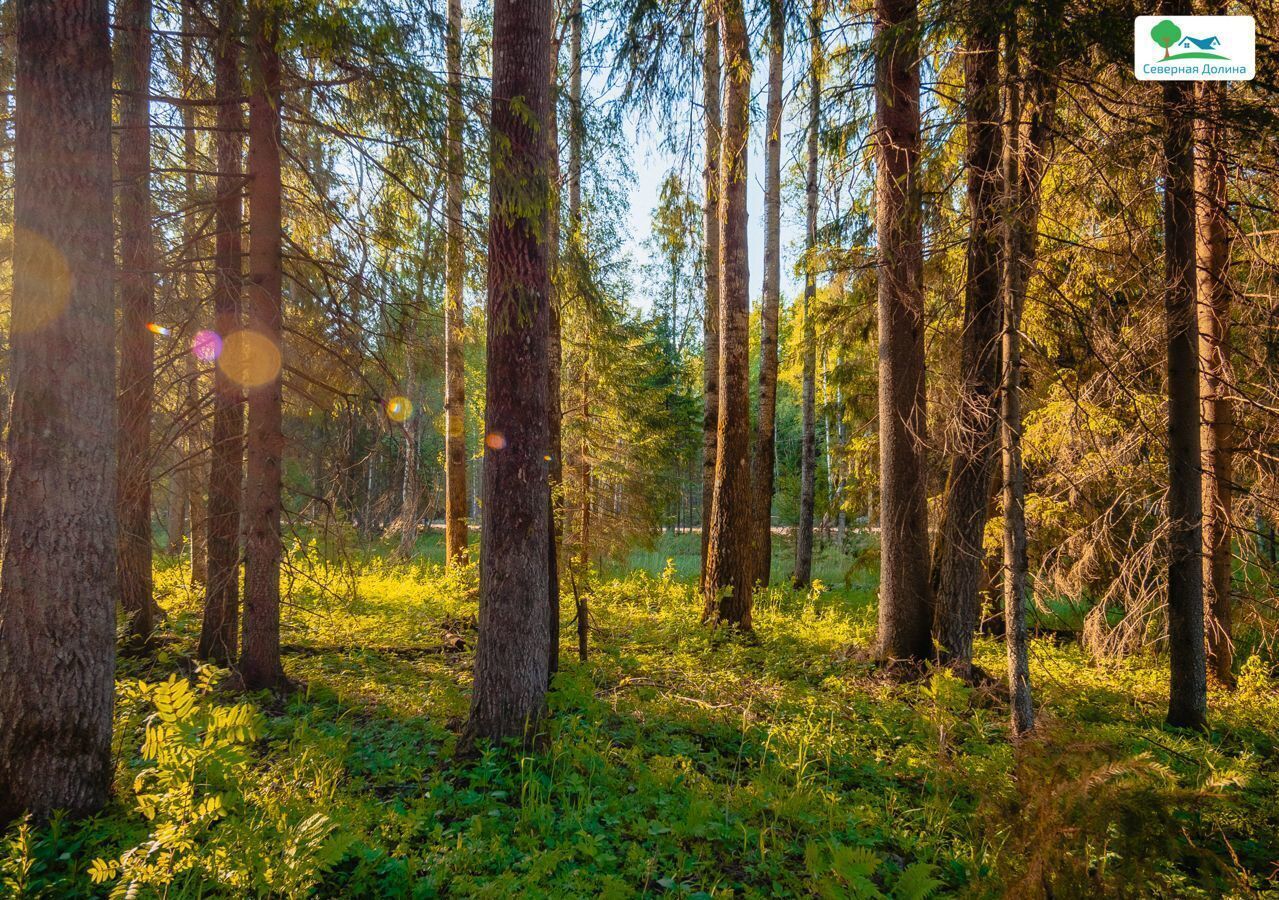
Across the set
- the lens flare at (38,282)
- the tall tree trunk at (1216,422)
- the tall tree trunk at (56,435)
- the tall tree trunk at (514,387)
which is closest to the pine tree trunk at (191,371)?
the tall tree trunk at (56,435)

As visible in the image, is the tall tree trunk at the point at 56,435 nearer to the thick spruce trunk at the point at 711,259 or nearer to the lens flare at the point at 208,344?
the lens flare at the point at 208,344

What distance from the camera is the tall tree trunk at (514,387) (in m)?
4.21

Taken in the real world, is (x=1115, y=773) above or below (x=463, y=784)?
above

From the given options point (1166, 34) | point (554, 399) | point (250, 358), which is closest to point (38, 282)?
point (250, 358)

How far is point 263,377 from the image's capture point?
17.3 feet

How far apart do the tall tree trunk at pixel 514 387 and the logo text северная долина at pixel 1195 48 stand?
4623 millimetres

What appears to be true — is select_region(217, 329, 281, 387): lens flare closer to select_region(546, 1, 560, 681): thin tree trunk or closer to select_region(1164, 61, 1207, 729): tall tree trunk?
select_region(546, 1, 560, 681): thin tree trunk

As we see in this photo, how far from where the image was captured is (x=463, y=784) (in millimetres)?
3975

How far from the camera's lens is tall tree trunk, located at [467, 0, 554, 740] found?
4215mm

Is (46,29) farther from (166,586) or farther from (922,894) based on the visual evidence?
(166,586)

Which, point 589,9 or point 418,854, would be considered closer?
point 418,854

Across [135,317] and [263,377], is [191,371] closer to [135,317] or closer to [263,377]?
[135,317]

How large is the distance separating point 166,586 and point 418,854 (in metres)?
9.15

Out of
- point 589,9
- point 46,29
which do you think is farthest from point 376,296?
point 589,9
